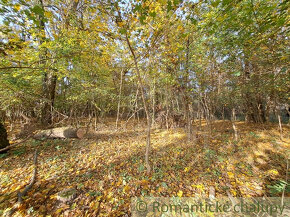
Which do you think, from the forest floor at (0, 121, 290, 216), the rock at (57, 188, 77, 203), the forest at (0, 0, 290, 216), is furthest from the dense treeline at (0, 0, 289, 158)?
the rock at (57, 188, 77, 203)

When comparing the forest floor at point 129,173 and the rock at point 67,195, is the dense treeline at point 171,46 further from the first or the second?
the rock at point 67,195

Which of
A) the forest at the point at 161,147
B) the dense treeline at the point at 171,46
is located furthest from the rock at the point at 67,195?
the dense treeline at the point at 171,46

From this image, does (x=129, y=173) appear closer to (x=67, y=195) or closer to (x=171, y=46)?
(x=67, y=195)

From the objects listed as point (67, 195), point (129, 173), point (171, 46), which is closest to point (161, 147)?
point (129, 173)

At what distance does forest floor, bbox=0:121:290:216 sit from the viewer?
2021 mm

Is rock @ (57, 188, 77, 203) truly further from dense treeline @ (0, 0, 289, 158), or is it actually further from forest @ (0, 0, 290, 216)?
dense treeline @ (0, 0, 289, 158)

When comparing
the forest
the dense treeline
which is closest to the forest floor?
the forest

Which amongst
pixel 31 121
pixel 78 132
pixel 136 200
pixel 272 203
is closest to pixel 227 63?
pixel 272 203

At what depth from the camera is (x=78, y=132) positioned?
5.39m

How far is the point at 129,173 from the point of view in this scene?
2785 mm

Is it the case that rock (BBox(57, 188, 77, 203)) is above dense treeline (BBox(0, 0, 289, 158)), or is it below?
below

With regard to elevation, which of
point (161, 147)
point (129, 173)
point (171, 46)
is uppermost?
point (171, 46)

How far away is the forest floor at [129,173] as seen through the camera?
202 cm

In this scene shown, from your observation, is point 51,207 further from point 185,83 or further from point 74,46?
point 74,46
